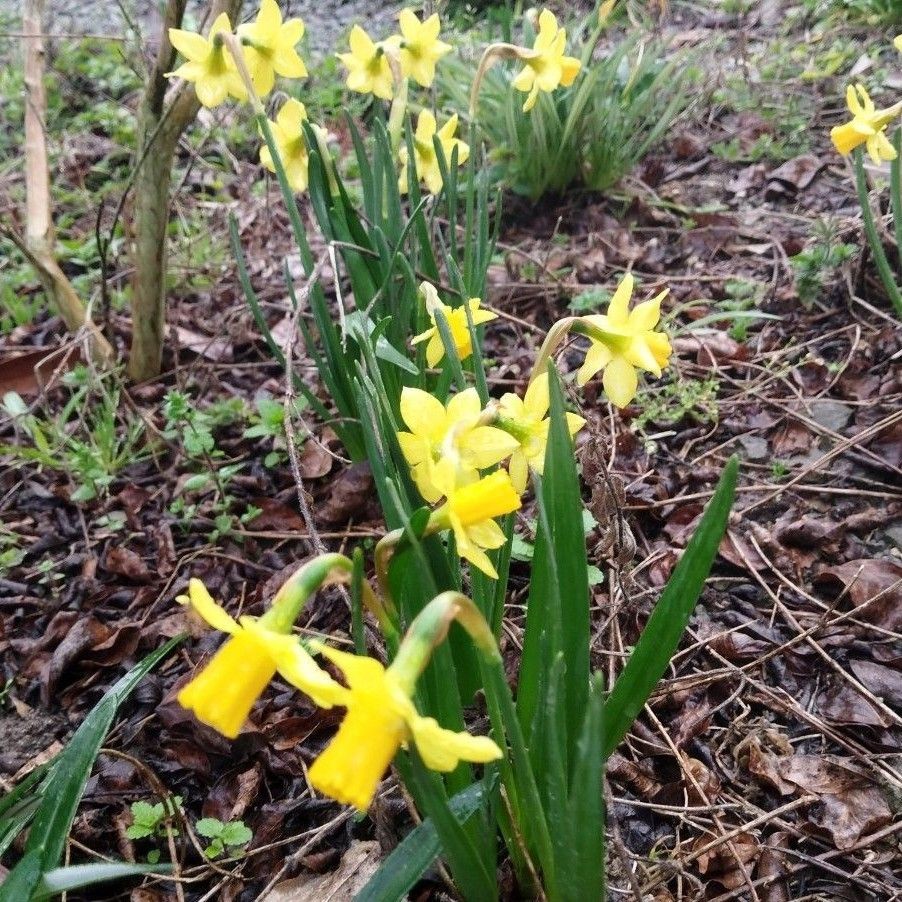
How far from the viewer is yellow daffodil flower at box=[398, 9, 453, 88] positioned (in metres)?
1.83

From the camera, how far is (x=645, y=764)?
1.22 m

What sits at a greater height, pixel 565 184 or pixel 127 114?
pixel 127 114

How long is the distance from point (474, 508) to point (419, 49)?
1.52m

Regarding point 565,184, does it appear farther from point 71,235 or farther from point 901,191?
point 71,235

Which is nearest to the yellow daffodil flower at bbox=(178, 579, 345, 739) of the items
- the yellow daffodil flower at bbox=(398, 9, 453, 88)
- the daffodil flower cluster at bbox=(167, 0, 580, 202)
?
the daffodil flower cluster at bbox=(167, 0, 580, 202)

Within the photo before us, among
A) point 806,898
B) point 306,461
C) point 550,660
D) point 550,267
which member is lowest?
point 806,898

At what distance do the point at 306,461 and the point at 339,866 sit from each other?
1028 mm

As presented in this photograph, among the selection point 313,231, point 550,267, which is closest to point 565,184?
point 550,267

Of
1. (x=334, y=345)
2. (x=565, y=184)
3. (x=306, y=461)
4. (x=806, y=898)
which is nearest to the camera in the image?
(x=806, y=898)

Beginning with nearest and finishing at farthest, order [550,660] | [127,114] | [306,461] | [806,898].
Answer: [550,660], [806,898], [306,461], [127,114]

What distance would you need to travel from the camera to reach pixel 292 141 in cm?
172

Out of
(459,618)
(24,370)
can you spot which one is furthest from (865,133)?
(24,370)

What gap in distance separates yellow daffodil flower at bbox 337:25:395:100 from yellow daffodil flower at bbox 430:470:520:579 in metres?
1.34

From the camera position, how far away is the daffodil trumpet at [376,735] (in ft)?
1.95
